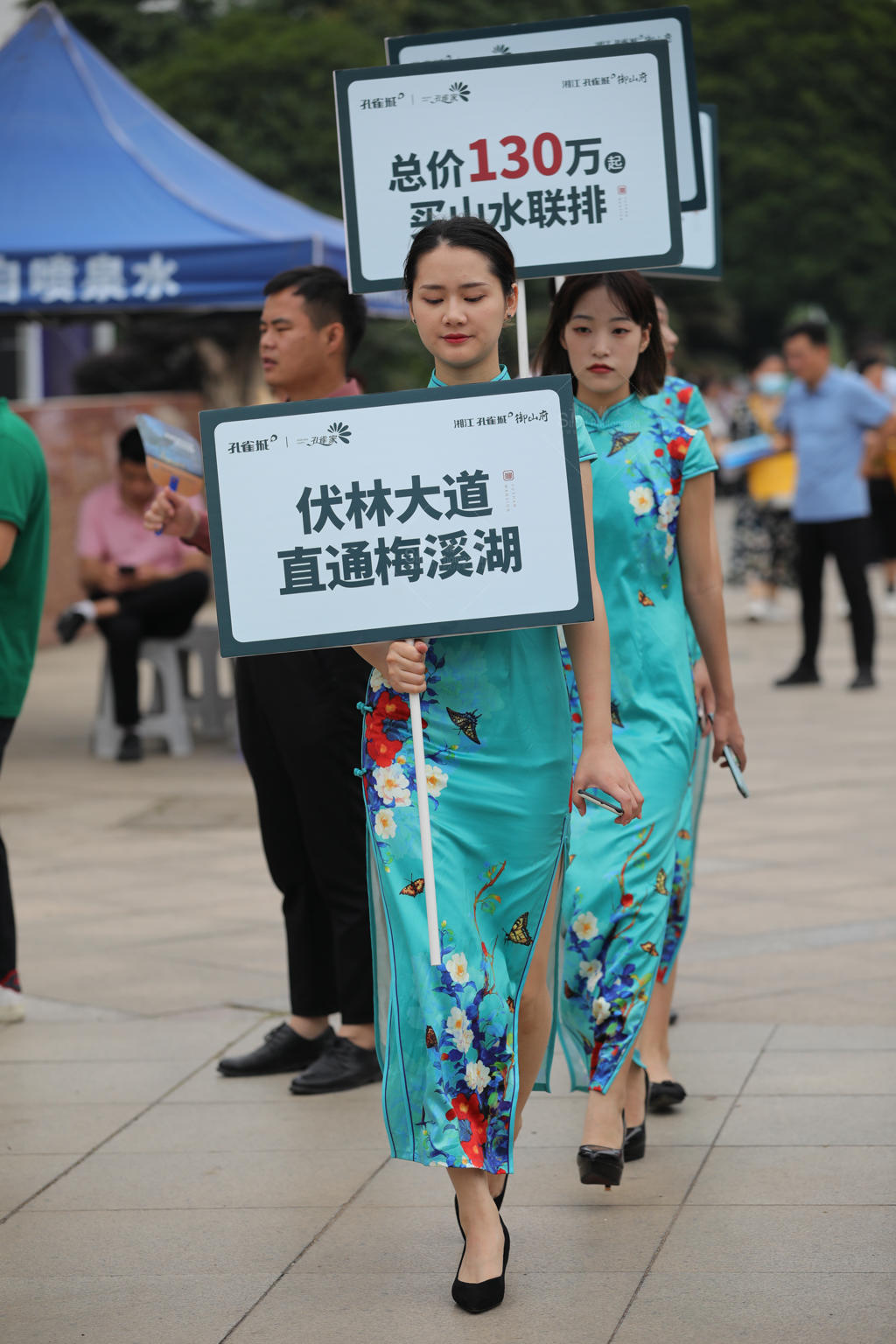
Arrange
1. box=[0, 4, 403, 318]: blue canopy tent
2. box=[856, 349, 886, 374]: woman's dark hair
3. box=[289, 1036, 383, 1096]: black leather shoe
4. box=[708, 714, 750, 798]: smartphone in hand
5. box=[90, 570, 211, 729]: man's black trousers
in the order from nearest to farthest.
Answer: box=[708, 714, 750, 798]: smartphone in hand → box=[289, 1036, 383, 1096]: black leather shoe → box=[0, 4, 403, 318]: blue canopy tent → box=[90, 570, 211, 729]: man's black trousers → box=[856, 349, 886, 374]: woman's dark hair

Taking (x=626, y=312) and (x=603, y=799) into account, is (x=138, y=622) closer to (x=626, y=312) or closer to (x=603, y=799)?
(x=626, y=312)

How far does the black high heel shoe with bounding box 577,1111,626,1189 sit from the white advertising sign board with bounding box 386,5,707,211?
91.5 inches

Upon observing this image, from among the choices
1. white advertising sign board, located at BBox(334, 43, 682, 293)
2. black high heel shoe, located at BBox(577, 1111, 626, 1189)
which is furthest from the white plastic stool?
black high heel shoe, located at BBox(577, 1111, 626, 1189)

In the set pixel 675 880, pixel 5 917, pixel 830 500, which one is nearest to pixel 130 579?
pixel 830 500

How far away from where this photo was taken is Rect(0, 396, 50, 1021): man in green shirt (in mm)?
5395

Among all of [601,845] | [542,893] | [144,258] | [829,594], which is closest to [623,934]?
[601,845]

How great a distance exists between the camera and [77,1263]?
12.5 feet

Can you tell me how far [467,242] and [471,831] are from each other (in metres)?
1.05

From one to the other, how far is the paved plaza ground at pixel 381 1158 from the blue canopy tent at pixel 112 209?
11.7 feet

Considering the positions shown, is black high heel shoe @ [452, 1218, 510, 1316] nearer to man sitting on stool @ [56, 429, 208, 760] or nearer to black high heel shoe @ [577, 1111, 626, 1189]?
black high heel shoe @ [577, 1111, 626, 1189]

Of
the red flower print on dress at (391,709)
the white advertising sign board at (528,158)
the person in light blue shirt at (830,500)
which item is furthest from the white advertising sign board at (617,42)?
the person in light blue shirt at (830,500)

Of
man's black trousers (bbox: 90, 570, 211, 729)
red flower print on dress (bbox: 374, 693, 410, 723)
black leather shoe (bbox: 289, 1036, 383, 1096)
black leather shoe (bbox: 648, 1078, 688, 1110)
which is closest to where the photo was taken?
red flower print on dress (bbox: 374, 693, 410, 723)

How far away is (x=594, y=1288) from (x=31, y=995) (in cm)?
269

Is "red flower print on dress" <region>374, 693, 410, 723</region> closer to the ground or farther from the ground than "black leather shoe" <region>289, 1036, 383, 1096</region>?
farther from the ground
